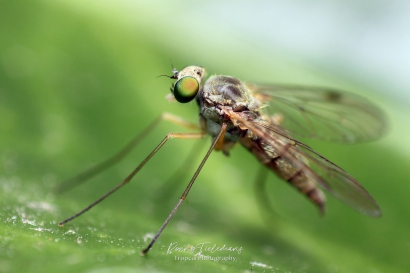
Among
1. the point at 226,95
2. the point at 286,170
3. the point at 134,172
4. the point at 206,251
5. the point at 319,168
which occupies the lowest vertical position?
the point at 206,251

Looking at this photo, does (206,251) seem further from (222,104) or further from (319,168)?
(222,104)

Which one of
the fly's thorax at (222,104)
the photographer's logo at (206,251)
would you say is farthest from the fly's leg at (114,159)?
the photographer's logo at (206,251)

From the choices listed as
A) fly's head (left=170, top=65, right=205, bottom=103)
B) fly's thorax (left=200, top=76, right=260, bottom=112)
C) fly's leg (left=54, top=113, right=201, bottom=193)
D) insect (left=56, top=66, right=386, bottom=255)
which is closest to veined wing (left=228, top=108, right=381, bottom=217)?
insect (left=56, top=66, right=386, bottom=255)

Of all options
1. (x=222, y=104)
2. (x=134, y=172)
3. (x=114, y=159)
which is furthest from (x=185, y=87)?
(x=114, y=159)

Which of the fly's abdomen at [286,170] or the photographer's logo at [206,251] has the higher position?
the fly's abdomen at [286,170]

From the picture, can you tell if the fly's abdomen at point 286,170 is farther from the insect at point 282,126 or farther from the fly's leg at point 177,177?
the fly's leg at point 177,177

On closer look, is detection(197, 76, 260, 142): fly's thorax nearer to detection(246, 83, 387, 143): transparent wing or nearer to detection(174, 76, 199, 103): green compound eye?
detection(174, 76, 199, 103): green compound eye
